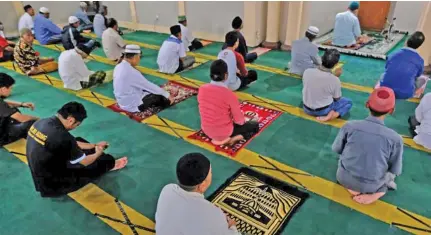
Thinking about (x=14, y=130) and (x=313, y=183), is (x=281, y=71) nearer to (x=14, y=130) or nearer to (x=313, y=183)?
(x=313, y=183)

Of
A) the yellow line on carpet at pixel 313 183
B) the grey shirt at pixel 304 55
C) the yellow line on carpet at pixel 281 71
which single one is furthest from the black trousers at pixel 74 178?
the yellow line on carpet at pixel 281 71

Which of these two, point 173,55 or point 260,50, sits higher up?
point 173,55

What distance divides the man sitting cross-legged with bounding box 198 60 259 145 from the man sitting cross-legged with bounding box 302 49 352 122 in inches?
33.2

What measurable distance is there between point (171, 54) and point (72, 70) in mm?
1655

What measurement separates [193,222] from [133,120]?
280cm

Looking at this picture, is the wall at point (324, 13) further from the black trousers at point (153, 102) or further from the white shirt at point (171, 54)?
the black trousers at point (153, 102)

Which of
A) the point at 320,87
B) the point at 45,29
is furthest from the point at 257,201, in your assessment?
the point at 45,29

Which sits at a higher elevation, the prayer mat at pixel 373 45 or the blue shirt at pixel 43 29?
the blue shirt at pixel 43 29

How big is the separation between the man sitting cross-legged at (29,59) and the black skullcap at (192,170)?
495cm

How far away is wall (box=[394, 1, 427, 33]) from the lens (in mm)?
7387

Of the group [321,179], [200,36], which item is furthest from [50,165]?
[200,36]

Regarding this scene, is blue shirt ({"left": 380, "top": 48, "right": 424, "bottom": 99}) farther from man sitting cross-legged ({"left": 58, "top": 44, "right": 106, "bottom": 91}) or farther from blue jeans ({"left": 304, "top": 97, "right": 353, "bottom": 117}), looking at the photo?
man sitting cross-legged ({"left": 58, "top": 44, "right": 106, "bottom": 91})

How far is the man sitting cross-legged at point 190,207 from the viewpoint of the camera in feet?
5.12

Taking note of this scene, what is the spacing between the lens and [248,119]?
3.94 m
